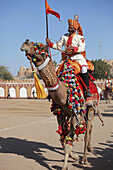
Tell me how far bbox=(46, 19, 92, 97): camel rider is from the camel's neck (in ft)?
2.88

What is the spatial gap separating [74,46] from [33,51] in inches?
56.9

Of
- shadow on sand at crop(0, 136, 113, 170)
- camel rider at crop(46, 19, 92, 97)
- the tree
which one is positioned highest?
the tree

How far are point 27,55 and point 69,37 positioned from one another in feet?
5.78

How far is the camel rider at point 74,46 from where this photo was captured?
243 inches

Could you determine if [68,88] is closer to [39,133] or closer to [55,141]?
[55,141]

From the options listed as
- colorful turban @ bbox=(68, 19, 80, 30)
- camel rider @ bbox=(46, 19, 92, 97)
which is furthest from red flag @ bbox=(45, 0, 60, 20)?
colorful turban @ bbox=(68, 19, 80, 30)

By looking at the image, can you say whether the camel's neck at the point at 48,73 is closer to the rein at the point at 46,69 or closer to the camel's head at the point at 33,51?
the rein at the point at 46,69

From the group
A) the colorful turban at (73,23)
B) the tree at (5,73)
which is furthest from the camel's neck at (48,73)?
the tree at (5,73)

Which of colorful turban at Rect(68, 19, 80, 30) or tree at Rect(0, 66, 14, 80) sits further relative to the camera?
tree at Rect(0, 66, 14, 80)

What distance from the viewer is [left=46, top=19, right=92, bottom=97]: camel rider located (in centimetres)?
618

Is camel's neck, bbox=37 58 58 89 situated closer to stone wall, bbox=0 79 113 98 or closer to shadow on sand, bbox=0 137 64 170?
shadow on sand, bbox=0 137 64 170

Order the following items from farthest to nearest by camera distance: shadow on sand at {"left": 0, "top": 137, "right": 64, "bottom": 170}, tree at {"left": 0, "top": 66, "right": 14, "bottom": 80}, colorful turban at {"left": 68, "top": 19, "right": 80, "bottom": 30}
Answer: tree at {"left": 0, "top": 66, "right": 14, "bottom": 80}
colorful turban at {"left": 68, "top": 19, "right": 80, "bottom": 30}
shadow on sand at {"left": 0, "top": 137, "right": 64, "bottom": 170}

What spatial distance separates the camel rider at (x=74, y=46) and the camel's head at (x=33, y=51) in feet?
2.72

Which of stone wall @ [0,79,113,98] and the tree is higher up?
the tree
